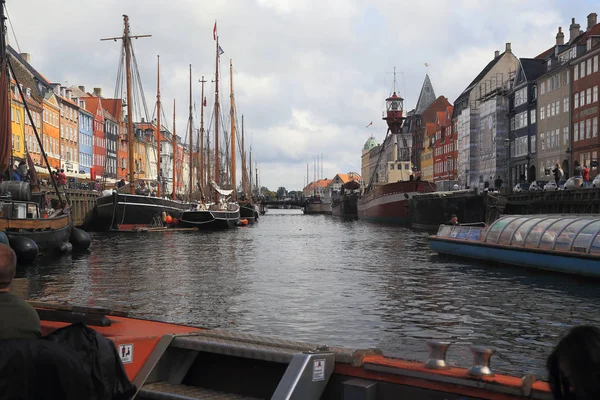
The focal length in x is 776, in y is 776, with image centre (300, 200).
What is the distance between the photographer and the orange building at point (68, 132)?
93938 millimetres

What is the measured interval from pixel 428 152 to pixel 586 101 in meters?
77.1

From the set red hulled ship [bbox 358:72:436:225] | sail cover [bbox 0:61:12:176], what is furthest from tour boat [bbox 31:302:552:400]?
red hulled ship [bbox 358:72:436:225]

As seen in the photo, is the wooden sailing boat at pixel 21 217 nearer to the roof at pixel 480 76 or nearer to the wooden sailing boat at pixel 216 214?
the wooden sailing boat at pixel 216 214

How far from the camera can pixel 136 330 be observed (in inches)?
303

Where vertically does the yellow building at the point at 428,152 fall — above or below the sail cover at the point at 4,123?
above

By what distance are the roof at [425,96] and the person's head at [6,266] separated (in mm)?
169079

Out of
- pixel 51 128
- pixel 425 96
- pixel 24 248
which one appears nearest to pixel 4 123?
pixel 24 248

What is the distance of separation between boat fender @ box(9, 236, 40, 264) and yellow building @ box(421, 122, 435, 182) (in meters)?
116

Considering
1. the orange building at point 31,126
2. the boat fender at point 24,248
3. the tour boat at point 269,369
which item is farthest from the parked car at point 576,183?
the orange building at point 31,126

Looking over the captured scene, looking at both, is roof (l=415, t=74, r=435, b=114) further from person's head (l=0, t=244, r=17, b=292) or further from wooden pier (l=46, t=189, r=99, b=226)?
person's head (l=0, t=244, r=17, b=292)

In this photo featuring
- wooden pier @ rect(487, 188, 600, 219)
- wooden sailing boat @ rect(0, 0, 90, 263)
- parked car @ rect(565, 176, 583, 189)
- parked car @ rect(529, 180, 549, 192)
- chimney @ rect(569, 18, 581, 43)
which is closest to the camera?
wooden sailing boat @ rect(0, 0, 90, 263)

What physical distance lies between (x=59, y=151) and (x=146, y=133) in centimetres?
5989

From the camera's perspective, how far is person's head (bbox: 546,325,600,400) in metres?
3.55

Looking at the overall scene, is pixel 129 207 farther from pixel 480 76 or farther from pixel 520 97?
pixel 480 76
